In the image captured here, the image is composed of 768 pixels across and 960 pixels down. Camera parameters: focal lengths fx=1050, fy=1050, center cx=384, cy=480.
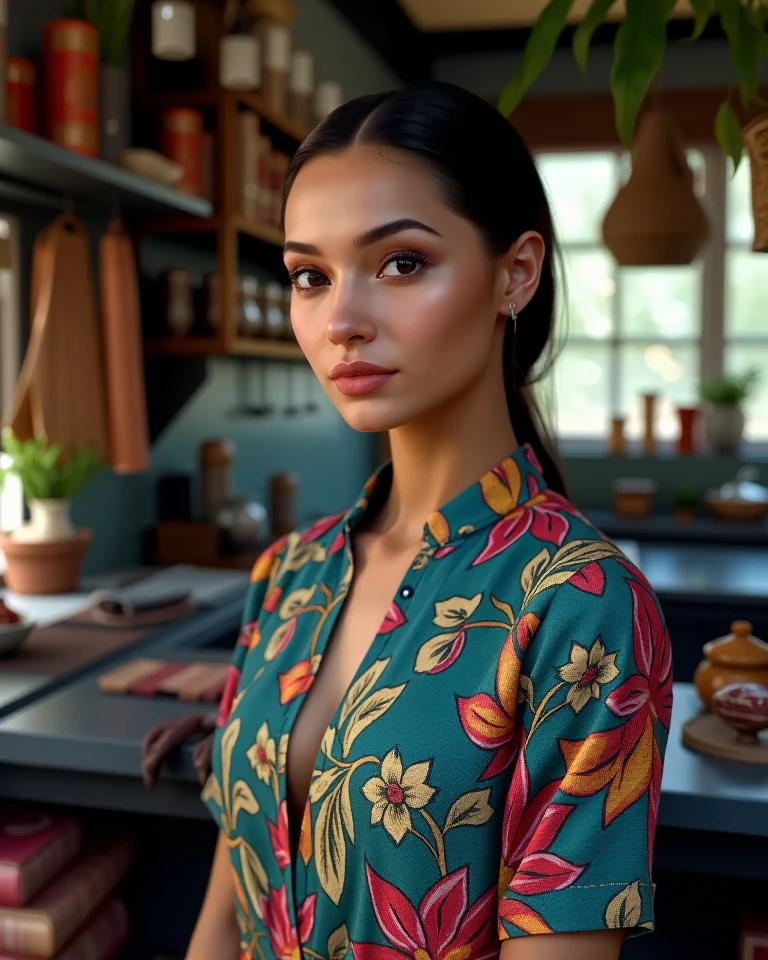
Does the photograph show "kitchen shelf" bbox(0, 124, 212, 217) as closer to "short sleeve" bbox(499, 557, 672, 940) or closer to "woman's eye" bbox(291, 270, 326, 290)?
"woman's eye" bbox(291, 270, 326, 290)

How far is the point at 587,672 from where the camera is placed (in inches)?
31.9

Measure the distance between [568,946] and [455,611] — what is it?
28 cm

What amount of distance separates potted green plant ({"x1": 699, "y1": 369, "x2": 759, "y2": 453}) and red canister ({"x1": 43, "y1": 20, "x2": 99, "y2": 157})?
3232 mm

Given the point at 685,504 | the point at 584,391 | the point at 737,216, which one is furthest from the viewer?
the point at 584,391

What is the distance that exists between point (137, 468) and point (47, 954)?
1313 mm

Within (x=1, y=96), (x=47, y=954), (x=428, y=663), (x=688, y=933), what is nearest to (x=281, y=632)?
(x=428, y=663)

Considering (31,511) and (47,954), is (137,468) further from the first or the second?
(47,954)

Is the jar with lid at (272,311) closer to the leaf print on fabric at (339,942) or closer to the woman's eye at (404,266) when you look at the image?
the woman's eye at (404,266)

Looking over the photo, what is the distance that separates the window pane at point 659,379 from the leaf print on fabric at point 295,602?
4.11m

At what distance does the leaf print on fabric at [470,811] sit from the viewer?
2.75ft

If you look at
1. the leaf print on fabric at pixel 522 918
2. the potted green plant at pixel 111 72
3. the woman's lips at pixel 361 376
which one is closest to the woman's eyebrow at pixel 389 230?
the woman's lips at pixel 361 376

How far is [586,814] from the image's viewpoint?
30.9 inches

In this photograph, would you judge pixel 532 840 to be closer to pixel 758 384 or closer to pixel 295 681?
pixel 295 681

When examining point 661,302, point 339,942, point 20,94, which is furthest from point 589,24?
point 661,302
